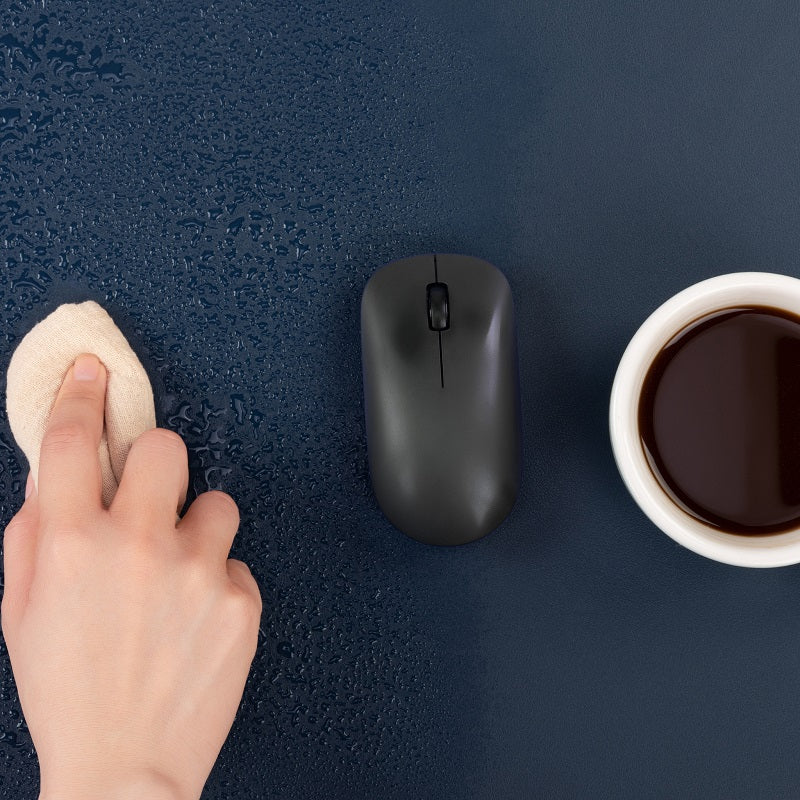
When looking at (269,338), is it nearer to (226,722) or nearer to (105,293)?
(105,293)

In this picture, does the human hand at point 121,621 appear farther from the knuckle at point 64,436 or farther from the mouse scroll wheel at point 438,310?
the mouse scroll wheel at point 438,310

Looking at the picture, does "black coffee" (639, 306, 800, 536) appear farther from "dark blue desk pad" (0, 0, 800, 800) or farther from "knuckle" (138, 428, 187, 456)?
"knuckle" (138, 428, 187, 456)

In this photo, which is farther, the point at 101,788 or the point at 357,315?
the point at 357,315

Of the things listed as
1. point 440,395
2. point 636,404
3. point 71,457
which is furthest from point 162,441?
point 636,404

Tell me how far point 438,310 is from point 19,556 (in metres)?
0.29

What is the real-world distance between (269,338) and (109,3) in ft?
0.80

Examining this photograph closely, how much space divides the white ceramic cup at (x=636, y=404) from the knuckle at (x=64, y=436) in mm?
305

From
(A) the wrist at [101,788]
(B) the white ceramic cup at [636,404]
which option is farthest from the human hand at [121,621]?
(B) the white ceramic cup at [636,404]

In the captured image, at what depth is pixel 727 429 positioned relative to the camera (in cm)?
44

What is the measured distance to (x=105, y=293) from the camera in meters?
0.47

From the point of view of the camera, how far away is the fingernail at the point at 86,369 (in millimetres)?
445

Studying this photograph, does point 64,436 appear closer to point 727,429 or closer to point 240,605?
point 240,605

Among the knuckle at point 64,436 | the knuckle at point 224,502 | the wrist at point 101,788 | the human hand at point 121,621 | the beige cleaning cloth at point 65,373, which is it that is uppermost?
the beige cleaning cloth at point 65,373

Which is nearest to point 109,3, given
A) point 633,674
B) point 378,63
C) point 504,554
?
point 378,63
